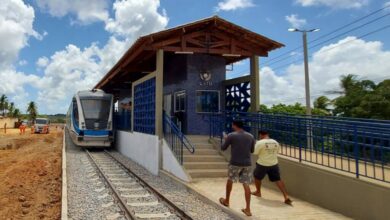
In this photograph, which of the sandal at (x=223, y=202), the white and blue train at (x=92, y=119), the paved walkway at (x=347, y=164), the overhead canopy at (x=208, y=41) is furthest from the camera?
the white and blue train at (x=92, y=119)

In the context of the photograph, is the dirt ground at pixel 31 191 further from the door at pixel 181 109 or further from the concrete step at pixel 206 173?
the door at pixel 181 109

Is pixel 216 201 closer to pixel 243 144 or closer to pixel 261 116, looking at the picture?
pixel 243 144

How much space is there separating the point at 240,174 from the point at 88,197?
4172 mm

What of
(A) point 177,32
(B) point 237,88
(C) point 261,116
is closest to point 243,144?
(C) point 261,116

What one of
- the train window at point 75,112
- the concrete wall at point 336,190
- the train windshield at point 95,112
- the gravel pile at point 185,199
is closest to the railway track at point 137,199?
the gravel pile at point 185,199

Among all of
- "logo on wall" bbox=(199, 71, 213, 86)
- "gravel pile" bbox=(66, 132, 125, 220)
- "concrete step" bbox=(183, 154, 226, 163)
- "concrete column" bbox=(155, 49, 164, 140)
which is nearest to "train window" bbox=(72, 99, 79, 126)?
"gravel pile" bbox=(66, 132, 125, 220)

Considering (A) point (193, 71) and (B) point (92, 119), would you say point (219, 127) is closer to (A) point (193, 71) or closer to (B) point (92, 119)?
(A) point (193, 71)

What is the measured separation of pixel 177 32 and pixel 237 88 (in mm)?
3895

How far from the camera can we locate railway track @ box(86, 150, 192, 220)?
7.69m

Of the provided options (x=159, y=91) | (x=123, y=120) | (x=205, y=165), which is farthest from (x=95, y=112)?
(x=205, y=165)

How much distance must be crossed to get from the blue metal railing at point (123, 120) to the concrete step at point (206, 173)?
1005 cm

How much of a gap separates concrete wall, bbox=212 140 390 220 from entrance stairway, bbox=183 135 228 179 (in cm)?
242

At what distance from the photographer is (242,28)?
44.2ft

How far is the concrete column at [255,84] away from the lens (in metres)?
14.1
